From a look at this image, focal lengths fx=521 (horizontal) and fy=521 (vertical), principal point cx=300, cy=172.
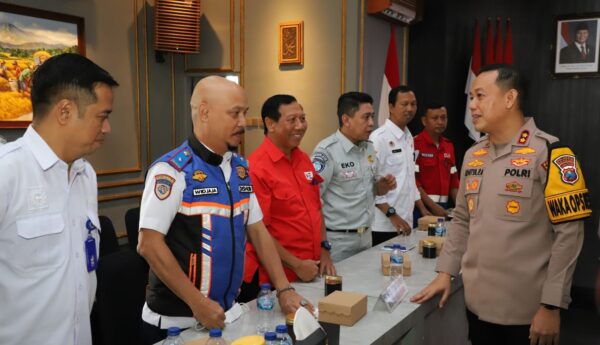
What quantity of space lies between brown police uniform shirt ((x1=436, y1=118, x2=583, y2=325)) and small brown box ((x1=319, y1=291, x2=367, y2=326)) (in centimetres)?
47

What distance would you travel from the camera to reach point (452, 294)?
8.55 ft

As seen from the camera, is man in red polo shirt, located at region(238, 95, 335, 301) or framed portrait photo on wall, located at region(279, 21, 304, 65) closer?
man in red polo shirt, located at region(238, 95, 335, 301)

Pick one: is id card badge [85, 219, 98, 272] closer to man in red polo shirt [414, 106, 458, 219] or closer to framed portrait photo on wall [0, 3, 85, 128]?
framed portrait photo on wall [0, 3, 85, 128]

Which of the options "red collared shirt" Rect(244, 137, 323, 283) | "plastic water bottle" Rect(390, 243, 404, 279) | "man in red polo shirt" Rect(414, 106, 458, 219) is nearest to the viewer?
"plastic water bottle" Rect(390, 243, 404, 279)

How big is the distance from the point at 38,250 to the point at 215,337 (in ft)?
1.79

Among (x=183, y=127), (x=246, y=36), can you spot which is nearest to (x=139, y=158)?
(x=183, y=127)

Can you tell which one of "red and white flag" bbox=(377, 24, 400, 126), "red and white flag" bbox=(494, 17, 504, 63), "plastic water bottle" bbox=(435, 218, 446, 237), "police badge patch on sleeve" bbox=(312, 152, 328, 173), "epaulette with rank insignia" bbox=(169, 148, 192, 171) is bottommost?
"plastic water bottle" bbox=(435, 218, 446, 237)

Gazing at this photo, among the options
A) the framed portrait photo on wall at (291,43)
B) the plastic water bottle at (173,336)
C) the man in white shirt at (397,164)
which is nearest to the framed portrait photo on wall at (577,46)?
the man in white shirt at (397,164)

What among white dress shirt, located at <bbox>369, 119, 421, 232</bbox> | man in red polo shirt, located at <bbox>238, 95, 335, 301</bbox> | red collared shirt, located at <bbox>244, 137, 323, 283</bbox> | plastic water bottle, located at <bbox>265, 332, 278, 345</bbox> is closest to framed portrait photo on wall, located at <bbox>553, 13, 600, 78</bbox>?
white dress shirt, located at <bbox>369, 119, 421, 232</bbox>

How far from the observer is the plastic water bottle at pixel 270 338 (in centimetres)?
142

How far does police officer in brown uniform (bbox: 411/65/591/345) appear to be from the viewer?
5.61 ft

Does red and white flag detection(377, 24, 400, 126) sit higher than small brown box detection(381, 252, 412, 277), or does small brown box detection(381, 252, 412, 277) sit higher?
red and white flag detection(377, 24, 400, 126)

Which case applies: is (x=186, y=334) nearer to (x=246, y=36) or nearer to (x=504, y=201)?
(x=504, y=201)

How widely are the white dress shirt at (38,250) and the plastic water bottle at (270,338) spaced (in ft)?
1.94
